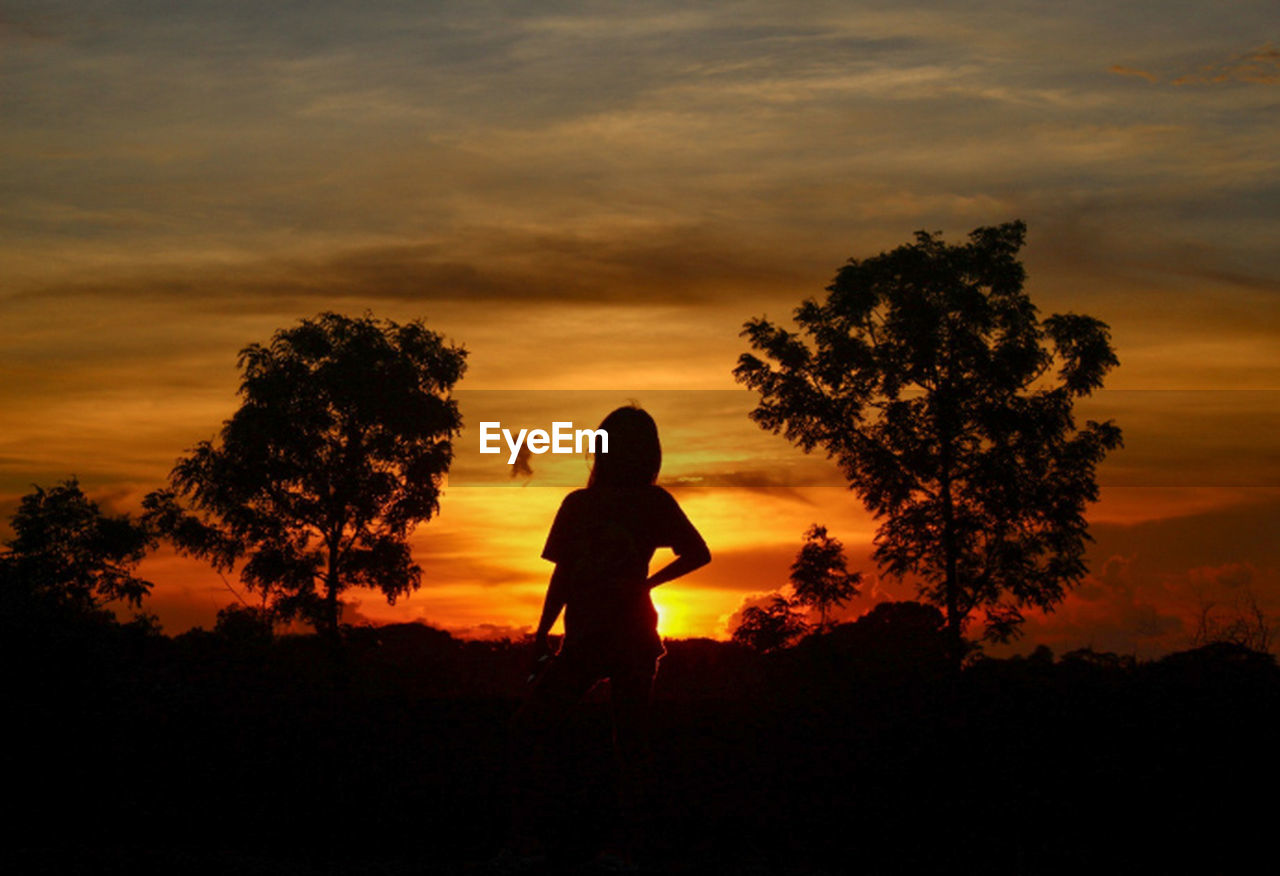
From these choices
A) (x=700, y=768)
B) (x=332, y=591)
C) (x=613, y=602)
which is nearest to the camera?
(x=613, y=602)

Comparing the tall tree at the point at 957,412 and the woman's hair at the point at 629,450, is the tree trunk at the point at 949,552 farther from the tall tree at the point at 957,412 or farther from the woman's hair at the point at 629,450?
the woman's hair at the point at 629,450

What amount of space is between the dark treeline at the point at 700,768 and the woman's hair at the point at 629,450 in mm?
2627

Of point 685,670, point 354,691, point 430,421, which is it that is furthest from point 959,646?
point 354,691

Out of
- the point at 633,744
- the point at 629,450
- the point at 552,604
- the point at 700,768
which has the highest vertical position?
the point at 629,450

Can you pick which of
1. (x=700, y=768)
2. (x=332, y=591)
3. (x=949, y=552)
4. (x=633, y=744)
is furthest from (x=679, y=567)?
(x=332, y=591)

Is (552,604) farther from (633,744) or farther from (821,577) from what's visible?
(821,577)

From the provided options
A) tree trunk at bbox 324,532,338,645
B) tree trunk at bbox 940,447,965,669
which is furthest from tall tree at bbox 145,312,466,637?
tree trunk at bbox 940,447,965,669

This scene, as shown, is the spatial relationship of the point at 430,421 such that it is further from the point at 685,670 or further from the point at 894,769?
the point at 894,769

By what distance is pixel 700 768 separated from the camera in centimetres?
1151

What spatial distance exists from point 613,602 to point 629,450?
3.31 ft

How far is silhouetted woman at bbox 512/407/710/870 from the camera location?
26.5 ft

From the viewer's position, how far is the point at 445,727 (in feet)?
41.8

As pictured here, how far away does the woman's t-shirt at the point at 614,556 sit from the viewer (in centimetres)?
806

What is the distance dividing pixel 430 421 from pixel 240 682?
96.1 feet
